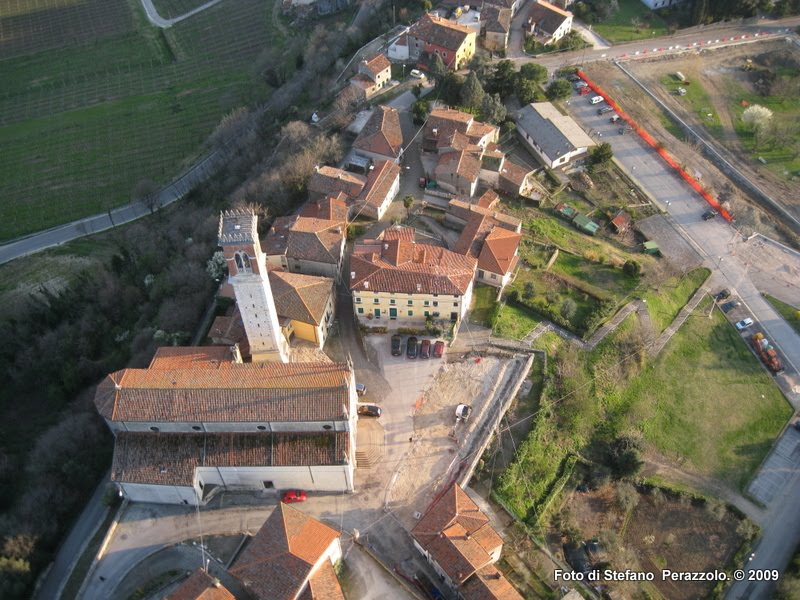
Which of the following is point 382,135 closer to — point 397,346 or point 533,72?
point 533,72

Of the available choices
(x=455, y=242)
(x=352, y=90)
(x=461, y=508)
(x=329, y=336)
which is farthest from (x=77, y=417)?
(x=352, y=90)

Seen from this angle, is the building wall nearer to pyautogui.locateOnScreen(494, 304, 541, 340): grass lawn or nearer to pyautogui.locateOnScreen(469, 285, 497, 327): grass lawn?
pyautogui.locateOnScreen(469, 285, 497, 327): grass lawn

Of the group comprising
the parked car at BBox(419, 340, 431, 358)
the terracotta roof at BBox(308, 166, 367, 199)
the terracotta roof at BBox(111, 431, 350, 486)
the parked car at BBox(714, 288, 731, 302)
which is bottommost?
the parked car at BBox(714, 288, 731, 302)

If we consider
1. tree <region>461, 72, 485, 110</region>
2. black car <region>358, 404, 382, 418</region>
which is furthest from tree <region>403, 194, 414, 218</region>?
black car <region>358, 404, 382, 418</region>

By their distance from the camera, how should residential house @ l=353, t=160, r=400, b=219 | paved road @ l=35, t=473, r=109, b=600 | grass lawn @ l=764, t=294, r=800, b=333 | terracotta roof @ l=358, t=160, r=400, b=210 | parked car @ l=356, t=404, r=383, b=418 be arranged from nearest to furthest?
1. paved road @ l=35, t=473, r=109, b=600
2. parked car @ l=356, t=404, r=383, b=418
3. grass lawn @ l=764, t=294, r=800, b=333
4. residential house @ l=353, t=160, r=400, b=219
5. terracotta roof @ l=358, t=160, r=400, b=210

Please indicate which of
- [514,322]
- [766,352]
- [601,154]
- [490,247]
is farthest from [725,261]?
[490,247]

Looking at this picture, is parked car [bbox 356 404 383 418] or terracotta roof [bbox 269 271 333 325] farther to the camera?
terracotta roof [bbox 269 271 333 325]
